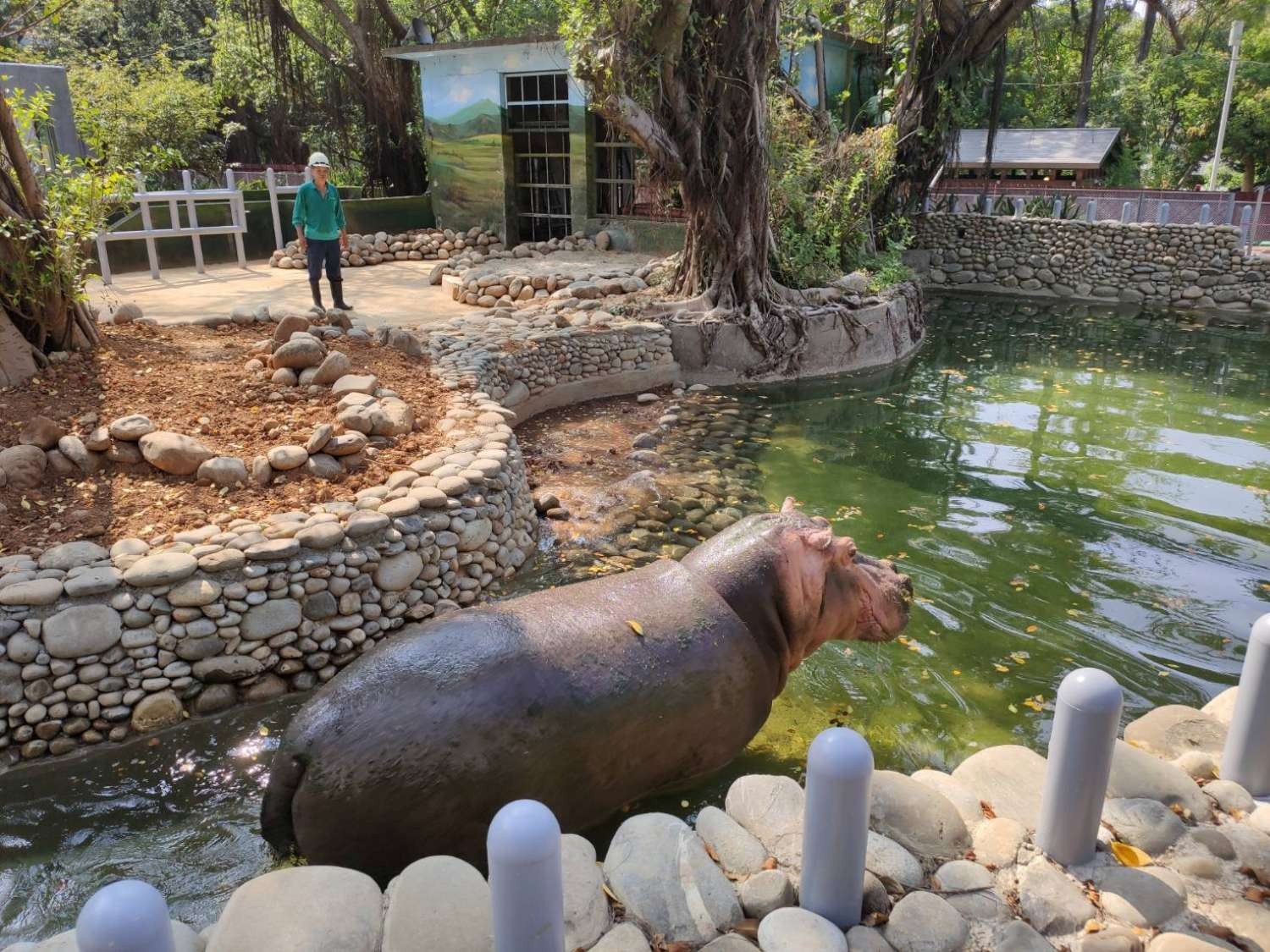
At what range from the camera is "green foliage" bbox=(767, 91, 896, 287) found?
13.9m

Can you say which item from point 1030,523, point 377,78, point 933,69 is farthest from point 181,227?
point 933,69

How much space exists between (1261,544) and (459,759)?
6.88 m

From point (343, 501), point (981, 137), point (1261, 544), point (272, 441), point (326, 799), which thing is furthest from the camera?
point (981, 137)

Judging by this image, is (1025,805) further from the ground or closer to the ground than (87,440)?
closer to the ground

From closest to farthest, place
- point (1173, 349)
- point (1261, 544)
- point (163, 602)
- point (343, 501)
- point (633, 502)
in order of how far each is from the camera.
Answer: point (163, 602)
point (343, 501)
point (1261, 544)
point (633, 502)
point (1173, 349)

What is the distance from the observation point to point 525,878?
2.04m

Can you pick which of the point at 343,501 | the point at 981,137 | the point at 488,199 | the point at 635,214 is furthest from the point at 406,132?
the point at 343,501

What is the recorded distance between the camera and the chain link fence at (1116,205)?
704 inches

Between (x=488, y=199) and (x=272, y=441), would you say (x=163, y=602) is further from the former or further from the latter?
(x=488, y=199)

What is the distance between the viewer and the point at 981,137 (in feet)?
78.9

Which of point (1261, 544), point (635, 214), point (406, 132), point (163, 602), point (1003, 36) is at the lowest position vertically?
point (1261, 544)

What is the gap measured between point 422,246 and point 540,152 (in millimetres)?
2916

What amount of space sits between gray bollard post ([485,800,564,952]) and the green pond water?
1.80m

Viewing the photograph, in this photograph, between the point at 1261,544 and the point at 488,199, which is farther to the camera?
the point at 488,199
